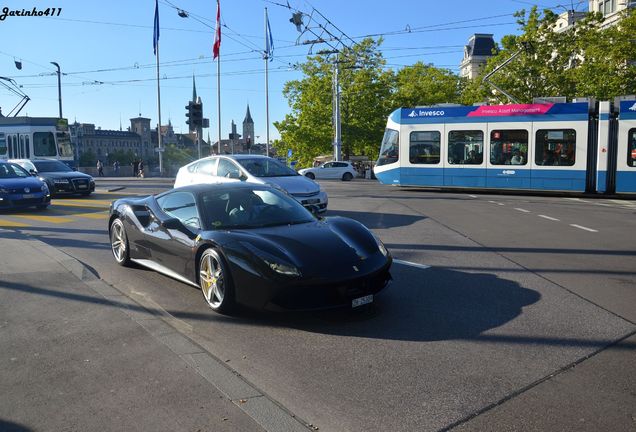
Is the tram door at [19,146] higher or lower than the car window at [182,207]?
higher

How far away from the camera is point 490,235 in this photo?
34.6ft

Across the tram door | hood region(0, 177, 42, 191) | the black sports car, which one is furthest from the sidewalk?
the tram door

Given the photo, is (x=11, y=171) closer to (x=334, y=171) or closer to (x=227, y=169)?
(x=227, y=169)

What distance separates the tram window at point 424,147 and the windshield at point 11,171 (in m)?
13.9

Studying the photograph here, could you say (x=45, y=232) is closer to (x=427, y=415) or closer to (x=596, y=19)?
(x=427, y=415)


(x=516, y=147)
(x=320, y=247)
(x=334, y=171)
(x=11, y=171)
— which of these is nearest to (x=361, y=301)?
(x=320, y=247)

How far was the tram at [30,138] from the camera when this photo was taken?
93.9ft

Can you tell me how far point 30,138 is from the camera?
1124 inches

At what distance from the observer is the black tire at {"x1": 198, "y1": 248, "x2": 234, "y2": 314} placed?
208 inches

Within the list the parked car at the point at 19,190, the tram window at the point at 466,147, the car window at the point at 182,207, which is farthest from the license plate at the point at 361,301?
the tram window at the point at 466,147

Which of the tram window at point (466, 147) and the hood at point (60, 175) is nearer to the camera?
the hood at point (60, 175)

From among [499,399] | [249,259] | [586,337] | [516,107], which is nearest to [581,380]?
[499,399]

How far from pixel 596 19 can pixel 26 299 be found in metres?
36.4

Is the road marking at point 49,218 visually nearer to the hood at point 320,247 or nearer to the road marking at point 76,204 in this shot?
the road marking at point 76,204
